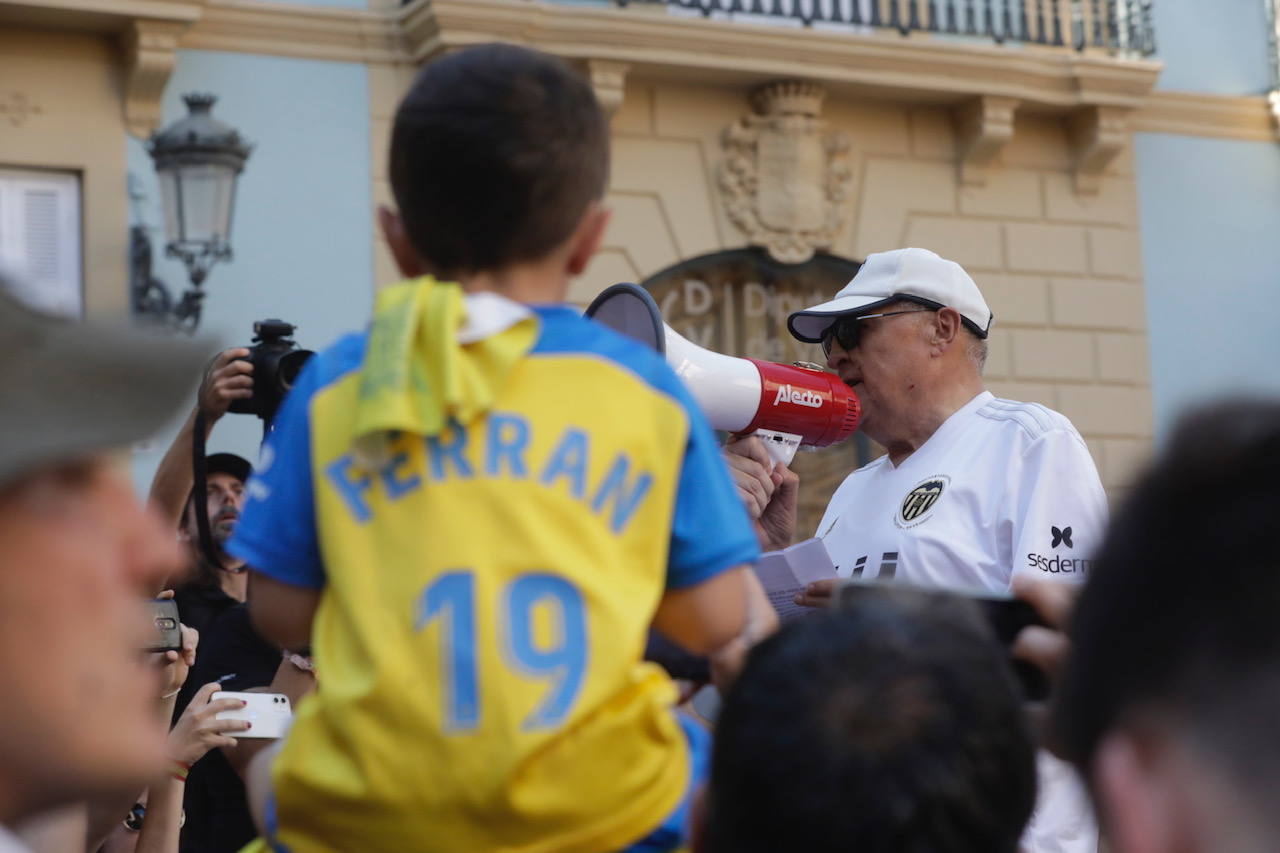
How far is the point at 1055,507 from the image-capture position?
12.7ft

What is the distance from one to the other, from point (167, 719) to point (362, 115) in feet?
25.6

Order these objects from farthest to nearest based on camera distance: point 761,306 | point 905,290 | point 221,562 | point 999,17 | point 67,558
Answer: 1. point 999,17
2. point 761,306
3. point 221,562
4. point 905,290
5. point 67,558

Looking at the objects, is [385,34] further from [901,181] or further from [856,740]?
[856,740]

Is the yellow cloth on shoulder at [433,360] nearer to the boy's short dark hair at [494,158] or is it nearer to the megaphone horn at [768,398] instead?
the boy's short dark hair at [494,158]

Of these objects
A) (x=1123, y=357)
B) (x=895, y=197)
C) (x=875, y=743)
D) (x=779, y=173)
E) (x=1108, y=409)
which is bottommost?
(x=875, y=743)

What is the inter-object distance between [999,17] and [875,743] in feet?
41.8

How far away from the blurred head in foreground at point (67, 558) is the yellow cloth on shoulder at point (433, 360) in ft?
1.86

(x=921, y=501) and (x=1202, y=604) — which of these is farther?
(x=921, y=501)

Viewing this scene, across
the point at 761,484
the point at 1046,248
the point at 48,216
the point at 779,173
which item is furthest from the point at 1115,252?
the point at 761,484

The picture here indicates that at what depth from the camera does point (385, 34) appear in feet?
38.0

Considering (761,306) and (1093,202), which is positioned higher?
(1093,202)

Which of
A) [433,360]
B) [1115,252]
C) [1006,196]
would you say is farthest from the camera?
[1115,252]

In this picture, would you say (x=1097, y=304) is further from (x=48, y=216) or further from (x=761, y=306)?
(x=48, y=216)

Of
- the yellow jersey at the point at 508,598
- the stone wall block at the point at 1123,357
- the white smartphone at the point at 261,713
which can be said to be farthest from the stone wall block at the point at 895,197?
the yellow jersey at the point at 508,598
